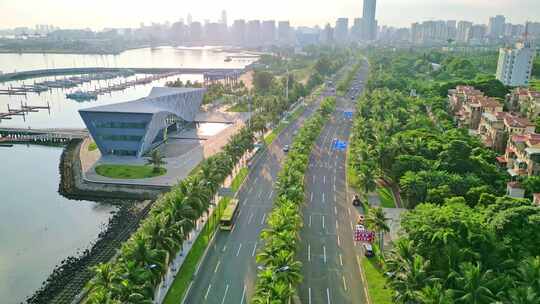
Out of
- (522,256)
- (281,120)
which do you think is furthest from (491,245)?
(281,120)

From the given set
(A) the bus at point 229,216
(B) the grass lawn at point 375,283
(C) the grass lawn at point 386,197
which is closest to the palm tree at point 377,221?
(B) the grass lawn at point 375,283

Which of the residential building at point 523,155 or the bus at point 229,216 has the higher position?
the residential building at point 523,155

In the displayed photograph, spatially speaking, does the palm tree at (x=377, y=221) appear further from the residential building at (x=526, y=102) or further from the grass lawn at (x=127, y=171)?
the residential building at (x=526, y=102)

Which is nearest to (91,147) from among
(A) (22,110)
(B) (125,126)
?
(B) (125,126)

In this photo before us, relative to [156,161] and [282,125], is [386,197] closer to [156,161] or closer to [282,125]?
[156,161]

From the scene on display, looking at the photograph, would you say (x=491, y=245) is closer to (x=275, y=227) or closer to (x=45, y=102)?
(x=275, y=227)
